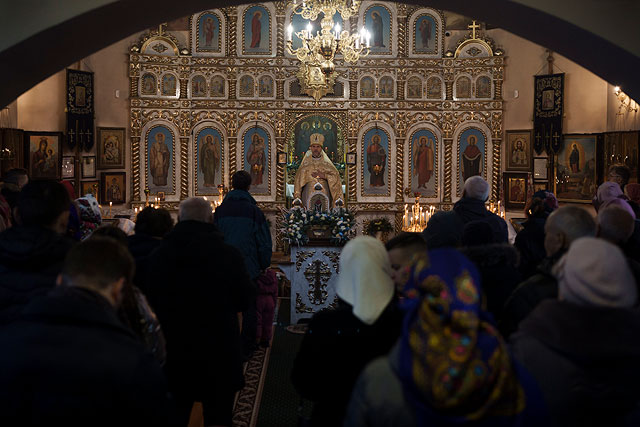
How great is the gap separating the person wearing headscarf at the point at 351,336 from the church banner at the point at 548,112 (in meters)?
11.6

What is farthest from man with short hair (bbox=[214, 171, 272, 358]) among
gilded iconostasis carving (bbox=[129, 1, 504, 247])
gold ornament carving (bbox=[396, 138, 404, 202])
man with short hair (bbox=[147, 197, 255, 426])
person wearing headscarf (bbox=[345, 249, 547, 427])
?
gold ornament carving (bbox=[396, 138, 404, 202])

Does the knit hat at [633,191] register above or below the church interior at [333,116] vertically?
below

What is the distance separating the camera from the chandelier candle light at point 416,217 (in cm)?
1364

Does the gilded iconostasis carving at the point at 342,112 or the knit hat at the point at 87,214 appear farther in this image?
the gilded iconostasis carving at the point at 342,112

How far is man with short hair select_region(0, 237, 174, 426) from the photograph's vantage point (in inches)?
82.7

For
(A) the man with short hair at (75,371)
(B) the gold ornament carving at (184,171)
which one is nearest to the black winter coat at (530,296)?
(A) the man with short hair at (75,371)

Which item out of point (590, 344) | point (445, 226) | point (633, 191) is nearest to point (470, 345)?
point (590, 344)

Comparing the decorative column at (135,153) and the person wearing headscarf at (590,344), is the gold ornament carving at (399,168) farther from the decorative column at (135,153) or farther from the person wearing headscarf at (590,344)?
the person wearing headscarf at (590,344)

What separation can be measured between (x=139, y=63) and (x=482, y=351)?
13763 mm

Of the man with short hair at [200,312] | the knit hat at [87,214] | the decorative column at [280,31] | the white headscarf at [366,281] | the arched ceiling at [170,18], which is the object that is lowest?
the man with short hair at [200,312]

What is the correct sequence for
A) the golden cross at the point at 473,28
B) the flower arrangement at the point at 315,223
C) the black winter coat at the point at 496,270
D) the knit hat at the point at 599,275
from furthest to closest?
1. the golden cross at the point at 473,28
2. the flower arrangement at the point at 315,223
3. the black winter coat at the point at 496,270
4. the knit hat at the point at 599,275

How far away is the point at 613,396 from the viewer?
248 cm

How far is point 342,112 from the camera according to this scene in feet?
49.8

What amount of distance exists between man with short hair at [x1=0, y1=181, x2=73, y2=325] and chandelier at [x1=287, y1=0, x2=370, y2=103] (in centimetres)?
783
